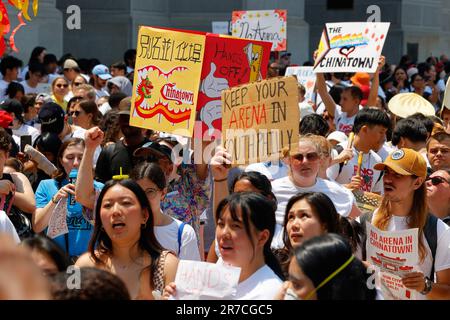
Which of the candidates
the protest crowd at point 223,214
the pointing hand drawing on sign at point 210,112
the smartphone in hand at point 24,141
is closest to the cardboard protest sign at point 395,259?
the protest crowd at point 223,214

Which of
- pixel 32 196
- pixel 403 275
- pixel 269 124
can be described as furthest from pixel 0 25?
pixel 403 275

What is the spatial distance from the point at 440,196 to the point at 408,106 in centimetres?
463

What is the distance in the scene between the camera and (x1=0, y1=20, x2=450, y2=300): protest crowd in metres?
4.03

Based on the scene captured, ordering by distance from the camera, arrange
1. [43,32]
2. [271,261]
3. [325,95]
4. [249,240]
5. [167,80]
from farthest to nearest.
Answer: [43,32] → [325,95] → [167,80] → [271,261] → [249,240]

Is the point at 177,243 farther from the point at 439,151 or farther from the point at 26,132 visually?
the point at 26,132

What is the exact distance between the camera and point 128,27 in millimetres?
23891

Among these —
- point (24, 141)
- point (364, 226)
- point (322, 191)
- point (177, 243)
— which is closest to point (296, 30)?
point (24, 141)

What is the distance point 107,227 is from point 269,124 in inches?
67.7

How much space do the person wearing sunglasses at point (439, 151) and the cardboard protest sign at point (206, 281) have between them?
3.66m

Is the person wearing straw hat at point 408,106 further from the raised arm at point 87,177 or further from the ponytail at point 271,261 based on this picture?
the ponytail at point 271,261

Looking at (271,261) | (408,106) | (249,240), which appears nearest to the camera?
(249,240)

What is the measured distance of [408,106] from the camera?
10984 mm

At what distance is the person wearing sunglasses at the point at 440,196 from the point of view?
21.2 ft

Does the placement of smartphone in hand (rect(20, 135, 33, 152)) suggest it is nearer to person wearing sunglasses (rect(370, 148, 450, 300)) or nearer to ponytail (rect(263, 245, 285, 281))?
person wearing sunglasses (rect(370, 148, 450, 300))
